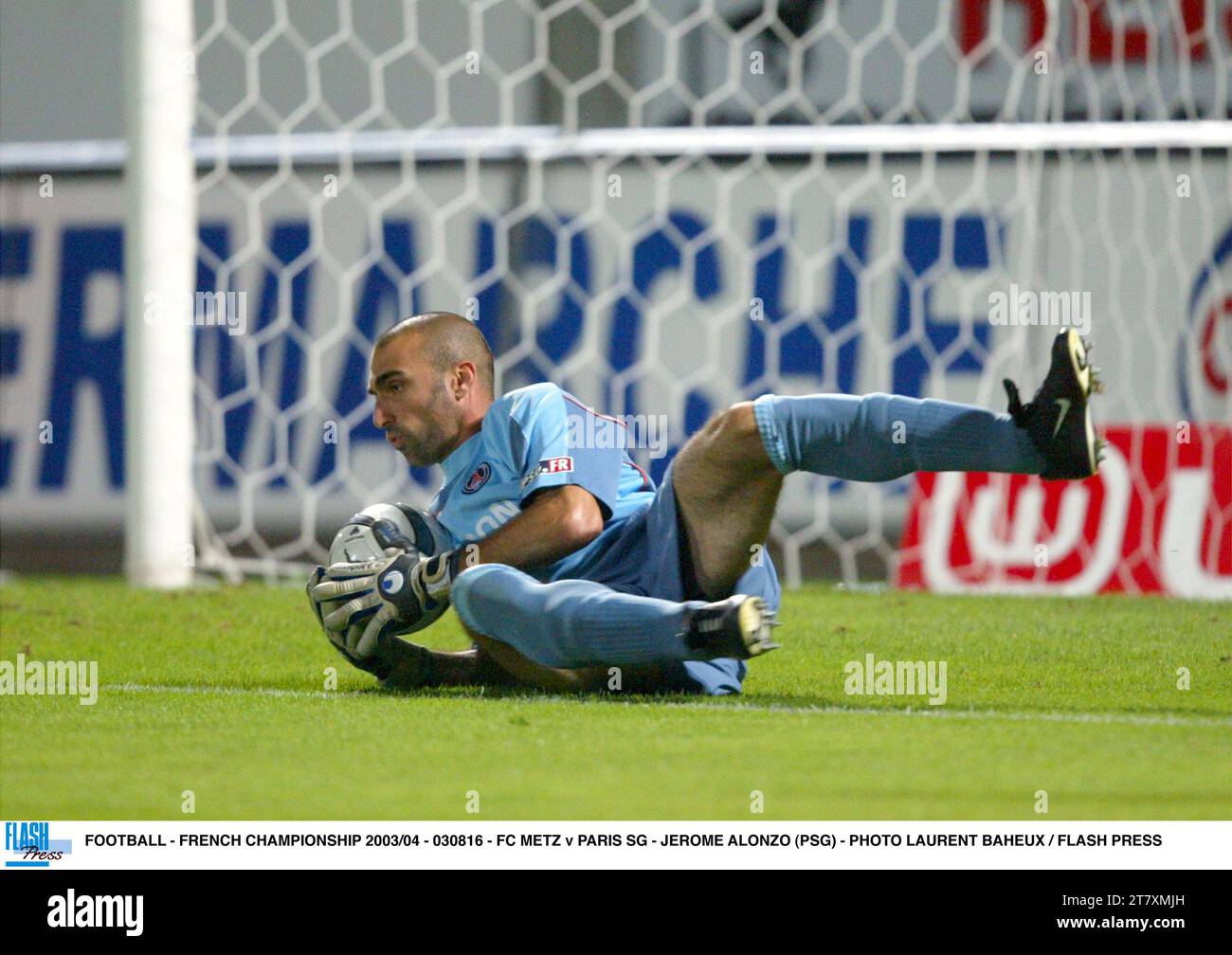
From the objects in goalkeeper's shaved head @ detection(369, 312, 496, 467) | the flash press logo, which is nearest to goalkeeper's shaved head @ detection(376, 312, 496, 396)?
goalkeeper's shaved head @ detection(369, 312, 496, 467)

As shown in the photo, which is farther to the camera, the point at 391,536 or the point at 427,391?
the point at 427,391

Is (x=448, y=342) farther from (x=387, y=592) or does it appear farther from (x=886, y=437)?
(x=886, y=437)

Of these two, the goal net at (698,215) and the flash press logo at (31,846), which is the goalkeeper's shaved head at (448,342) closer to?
the flash press logo at (31,846)

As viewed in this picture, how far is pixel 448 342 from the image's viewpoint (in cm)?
327

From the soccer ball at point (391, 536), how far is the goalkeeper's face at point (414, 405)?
0.11 m

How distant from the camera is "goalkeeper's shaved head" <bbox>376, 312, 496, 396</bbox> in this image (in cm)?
324

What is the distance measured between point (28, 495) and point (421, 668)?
11.8 feet

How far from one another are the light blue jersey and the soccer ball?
0.11 ft

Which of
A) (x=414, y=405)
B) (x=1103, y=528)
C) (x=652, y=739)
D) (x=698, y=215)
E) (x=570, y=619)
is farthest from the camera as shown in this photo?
(x=698, y=215)

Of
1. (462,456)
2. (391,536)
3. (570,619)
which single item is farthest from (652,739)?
(462,456)

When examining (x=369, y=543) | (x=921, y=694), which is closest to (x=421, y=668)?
(x=369, y=543)

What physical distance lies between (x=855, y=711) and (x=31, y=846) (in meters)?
1.34

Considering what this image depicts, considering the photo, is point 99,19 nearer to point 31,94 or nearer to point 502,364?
point 31,94

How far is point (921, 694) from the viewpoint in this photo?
3018mm
